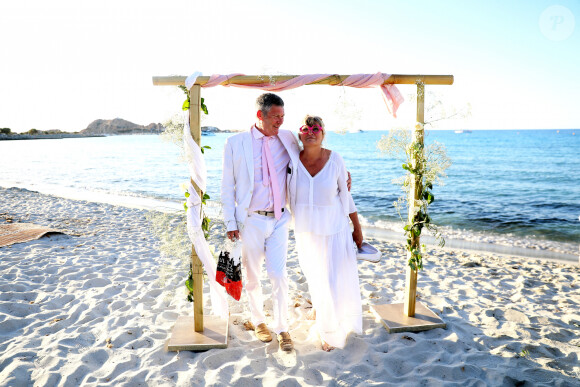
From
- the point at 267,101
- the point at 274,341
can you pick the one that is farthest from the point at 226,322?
the point at 267,101

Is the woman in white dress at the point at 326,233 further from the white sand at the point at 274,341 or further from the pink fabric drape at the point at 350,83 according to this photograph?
the pink fabric drape at the point at 350,83

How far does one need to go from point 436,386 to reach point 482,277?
3236 mm

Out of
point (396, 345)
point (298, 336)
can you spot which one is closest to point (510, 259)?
point (396, 345)

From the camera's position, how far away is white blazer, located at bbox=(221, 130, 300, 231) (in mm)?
3447

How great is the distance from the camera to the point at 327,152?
11.9 feet

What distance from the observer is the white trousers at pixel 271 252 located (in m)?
3.50

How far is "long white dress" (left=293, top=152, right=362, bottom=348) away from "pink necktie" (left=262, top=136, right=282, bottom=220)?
0.22m

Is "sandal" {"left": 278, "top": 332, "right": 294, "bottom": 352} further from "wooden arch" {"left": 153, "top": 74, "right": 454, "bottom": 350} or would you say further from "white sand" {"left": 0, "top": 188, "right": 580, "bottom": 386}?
"wooden arch" {"left": 153, "top": 74, "right": 454, "bottom": 350}

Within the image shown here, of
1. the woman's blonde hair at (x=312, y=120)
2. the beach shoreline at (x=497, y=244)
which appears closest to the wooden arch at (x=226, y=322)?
the woman's blonde hair at (x=312, y=120)

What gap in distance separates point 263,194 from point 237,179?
29 centimetres

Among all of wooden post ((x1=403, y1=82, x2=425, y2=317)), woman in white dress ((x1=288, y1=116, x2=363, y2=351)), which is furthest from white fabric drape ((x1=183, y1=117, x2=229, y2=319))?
wooden post ((x1=403, y1=82, x2=425, y2=317))

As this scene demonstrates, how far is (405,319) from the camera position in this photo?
3941 millimetres

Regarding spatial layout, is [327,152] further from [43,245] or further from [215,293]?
[43,245]

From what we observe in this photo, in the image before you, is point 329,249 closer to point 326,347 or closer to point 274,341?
point 326,347
